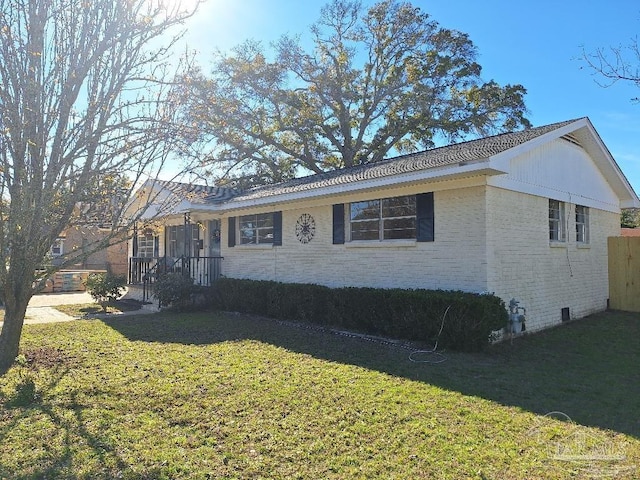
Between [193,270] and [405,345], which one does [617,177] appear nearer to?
[405,345]

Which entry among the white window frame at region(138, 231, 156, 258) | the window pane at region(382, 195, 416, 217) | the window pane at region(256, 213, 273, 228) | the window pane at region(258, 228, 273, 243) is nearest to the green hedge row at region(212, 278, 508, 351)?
the window pane at region(258, 228, 273, 243)

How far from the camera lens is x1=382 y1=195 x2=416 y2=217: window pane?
361 inches

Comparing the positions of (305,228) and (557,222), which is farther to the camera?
(305,228)

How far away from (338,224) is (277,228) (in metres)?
2.33

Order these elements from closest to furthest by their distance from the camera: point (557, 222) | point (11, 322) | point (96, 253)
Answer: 1. point (11, 322)
2. point (557, 222)
3. point (96, 253)

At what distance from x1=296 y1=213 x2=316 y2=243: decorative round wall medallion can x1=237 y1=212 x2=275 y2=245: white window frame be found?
112cm

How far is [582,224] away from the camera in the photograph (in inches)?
451

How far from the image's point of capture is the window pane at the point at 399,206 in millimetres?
9180

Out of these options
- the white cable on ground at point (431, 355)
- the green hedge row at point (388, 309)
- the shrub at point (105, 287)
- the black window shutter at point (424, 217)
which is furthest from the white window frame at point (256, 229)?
the white cable on ground at point (431, 355)

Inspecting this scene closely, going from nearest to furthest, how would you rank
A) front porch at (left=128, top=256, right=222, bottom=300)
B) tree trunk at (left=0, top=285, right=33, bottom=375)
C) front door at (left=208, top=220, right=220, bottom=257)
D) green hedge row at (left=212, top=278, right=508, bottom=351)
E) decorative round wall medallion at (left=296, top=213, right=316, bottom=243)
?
1. tree trunk at (left=0, top=285, right=33, bottom=375)
2. green hedge row at (left=212, top=278, right=508, bottom=351)
3. decorative round wall medallion at (left=296, top=213, right=316, bottom=243)
4. front porch at (left=128, top=256, right=222, bottom=300)
5. front door at (left=208, top=220, right=220, bottom=257)

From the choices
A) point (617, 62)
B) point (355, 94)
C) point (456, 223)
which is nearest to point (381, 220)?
point (456, 223)

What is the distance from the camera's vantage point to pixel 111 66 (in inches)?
Answer: 233

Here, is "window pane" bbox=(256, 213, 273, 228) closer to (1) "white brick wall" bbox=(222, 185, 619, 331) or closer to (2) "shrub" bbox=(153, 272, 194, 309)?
(1) "white brick wall" bbox=(222, 185, 619, 331)

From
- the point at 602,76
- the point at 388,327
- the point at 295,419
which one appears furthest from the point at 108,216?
the point at 602,76
